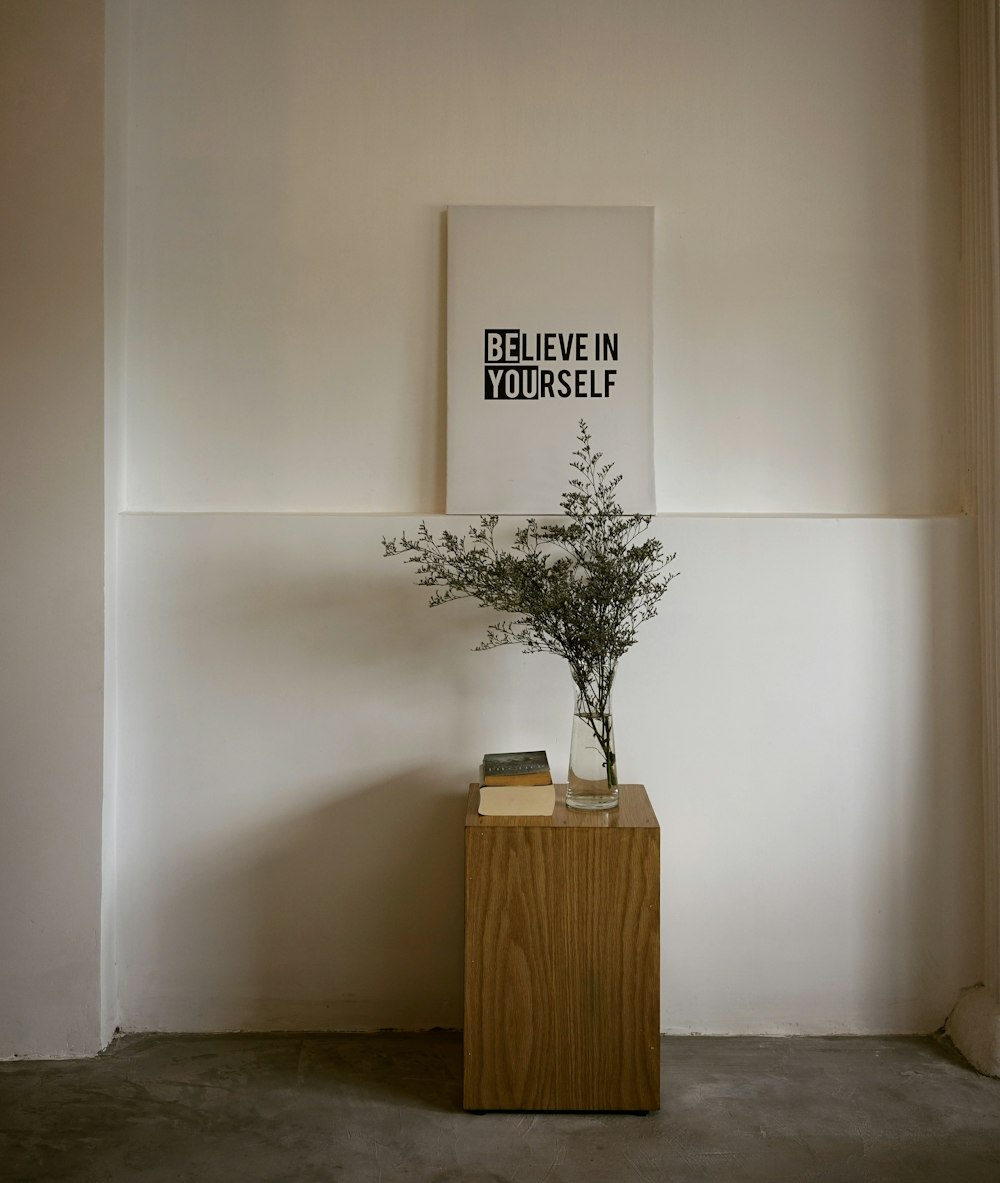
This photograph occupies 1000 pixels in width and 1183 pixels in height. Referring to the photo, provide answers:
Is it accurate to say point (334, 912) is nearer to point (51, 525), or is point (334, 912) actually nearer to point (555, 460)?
point (51, 525)

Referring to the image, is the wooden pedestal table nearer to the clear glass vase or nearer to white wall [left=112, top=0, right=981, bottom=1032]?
the clear glass vase

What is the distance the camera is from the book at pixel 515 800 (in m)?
2.50

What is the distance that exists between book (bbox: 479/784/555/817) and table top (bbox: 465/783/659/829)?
2cm

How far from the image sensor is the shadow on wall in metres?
2.91

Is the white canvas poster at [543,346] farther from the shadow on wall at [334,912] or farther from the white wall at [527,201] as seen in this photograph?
the shadow on wall at [334,912]

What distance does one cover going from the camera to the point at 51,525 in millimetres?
2770

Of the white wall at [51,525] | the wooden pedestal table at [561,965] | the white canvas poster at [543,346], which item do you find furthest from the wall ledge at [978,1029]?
the white wall at [51,525]

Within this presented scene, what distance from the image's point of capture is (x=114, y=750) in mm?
2877

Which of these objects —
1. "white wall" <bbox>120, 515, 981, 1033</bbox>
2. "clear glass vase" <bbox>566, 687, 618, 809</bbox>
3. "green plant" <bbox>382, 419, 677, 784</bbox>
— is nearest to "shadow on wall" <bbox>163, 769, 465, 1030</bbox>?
"white wall" <bbox>120, 515, 981, 1033</bbox>

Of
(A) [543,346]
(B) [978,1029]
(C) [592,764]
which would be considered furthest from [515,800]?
(B) [978,1029]

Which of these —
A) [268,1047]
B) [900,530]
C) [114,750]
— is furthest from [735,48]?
[268,1047]

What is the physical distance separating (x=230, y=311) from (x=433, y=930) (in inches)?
75.0

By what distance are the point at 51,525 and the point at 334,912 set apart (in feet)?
4.44

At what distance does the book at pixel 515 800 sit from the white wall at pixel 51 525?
3.65 ft
